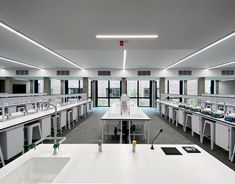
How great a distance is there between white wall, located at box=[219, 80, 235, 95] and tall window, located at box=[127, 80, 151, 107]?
21.0ft

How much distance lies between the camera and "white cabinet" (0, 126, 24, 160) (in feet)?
8.81

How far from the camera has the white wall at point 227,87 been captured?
12.8 meters

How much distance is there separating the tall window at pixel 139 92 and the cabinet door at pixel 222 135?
9.54 m

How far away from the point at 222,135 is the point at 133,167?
294 cm

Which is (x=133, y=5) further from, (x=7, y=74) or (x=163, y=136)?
(x=7, y=74)

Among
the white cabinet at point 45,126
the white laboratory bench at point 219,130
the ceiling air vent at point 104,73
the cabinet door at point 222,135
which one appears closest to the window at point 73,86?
the ceiling air vent at point 104,73

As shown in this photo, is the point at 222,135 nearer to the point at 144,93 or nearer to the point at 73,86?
the point at 144,93

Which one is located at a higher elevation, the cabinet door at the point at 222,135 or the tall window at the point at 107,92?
the tall window at the point at 107,92

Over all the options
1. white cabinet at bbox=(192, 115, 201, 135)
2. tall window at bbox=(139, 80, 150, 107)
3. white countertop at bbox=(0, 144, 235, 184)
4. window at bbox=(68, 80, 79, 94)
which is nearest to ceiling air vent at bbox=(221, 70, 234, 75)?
tall window at bbox=(139, 80, 150, 107)

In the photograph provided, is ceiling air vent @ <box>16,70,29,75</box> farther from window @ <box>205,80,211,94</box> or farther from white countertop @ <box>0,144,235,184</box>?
window @ <box>205,80,211,94</box>

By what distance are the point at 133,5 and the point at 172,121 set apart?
5843 mm

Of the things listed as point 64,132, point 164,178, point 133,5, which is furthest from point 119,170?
point 64,132

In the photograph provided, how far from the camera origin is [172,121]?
7090 millimetres

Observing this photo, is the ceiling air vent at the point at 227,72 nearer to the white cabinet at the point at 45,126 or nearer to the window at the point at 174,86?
the window at the point at 174,86
